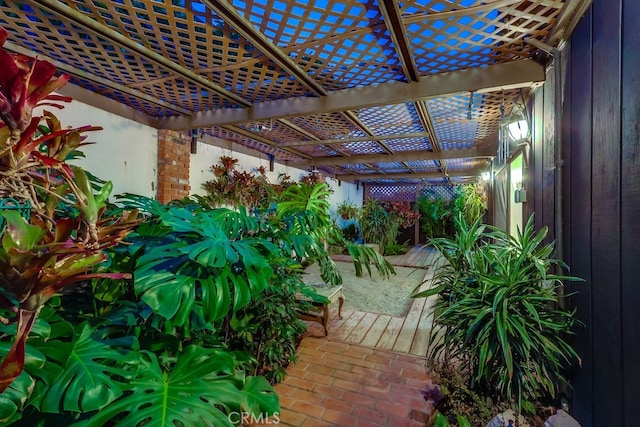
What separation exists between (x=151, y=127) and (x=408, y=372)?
3299 mm

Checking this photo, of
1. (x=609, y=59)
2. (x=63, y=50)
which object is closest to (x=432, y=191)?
(x=609, y=59)

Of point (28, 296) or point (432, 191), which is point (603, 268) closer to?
point (28, 296)

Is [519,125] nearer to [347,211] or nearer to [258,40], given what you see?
[258,40]

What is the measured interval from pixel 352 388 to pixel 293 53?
2.16 m

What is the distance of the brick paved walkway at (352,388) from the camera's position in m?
1.58

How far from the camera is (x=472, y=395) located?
5.11ft

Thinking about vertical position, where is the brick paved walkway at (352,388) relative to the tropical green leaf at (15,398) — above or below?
below

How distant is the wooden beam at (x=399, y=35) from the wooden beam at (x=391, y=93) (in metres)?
0.13

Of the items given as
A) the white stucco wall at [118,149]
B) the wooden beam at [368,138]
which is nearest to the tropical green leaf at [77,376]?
the white stucco wall at [118,149]

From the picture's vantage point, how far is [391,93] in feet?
7.04

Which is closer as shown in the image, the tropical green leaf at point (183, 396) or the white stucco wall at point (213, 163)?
the tropical green leaf at point (183, 396)

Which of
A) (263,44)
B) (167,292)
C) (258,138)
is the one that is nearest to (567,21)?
(263,44)

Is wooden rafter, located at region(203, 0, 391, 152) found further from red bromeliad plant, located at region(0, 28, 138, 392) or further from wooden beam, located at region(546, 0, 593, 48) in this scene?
wooden beam, located at region(546, 0, 593, 48)

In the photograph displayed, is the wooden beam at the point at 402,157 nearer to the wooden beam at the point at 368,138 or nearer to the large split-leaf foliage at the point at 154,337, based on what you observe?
the wooden beam at the point at 368,138
